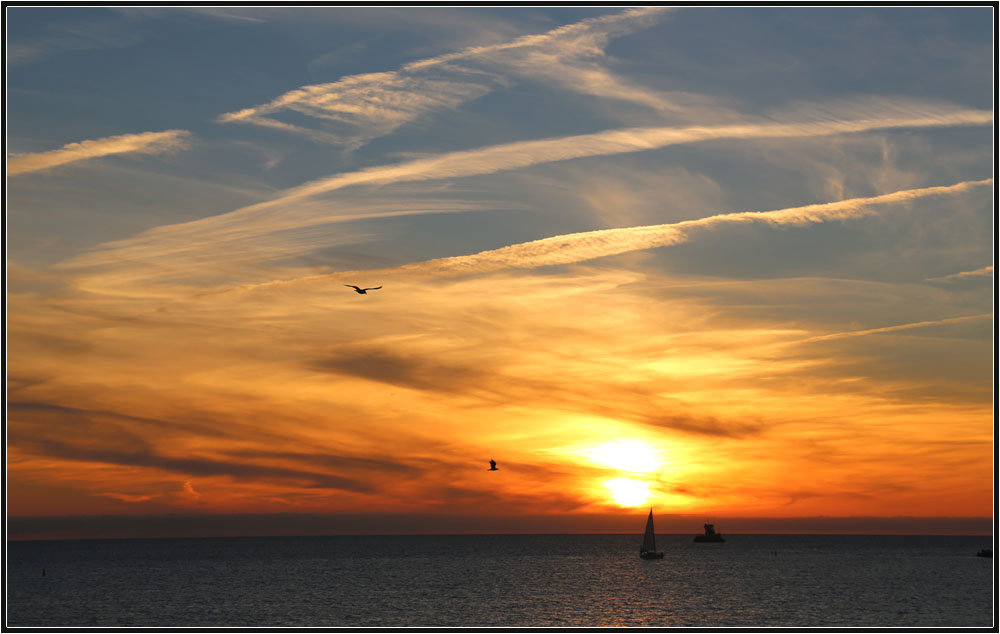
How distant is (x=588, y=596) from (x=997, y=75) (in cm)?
13287

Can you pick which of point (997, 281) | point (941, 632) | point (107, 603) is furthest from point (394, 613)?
point (997, 281)

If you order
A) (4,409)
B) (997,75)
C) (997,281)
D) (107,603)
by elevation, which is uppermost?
(997,75)

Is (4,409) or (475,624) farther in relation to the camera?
(475,624)

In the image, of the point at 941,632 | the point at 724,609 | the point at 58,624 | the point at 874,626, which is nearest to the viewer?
the point at 941,632

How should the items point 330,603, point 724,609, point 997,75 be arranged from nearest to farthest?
point 997,75 → point 724,609 → point 330,603

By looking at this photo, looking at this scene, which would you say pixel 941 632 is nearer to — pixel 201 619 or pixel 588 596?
pixel 588 596

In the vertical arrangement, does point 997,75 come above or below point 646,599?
above

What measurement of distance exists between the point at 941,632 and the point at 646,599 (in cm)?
5444

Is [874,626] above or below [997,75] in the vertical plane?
below

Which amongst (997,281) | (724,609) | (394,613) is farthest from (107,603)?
(997,281)

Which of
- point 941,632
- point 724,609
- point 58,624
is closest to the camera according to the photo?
point 941,632

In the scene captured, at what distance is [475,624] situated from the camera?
12456 cm

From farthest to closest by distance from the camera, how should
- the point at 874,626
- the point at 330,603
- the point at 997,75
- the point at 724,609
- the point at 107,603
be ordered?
the point at 107,603, the point at 330,603, the point at 724,609, the point at 874,626, the point at 997,75

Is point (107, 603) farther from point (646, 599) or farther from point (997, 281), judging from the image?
point (997, 281)
